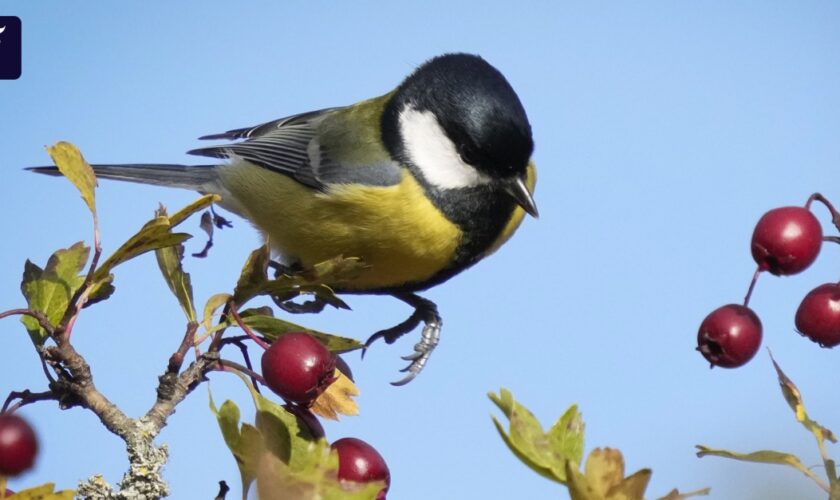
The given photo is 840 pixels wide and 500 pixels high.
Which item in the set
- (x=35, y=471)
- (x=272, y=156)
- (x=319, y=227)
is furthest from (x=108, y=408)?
(x=272, y=156)

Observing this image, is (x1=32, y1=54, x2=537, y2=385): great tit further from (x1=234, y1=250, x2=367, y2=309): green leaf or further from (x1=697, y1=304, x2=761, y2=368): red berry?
(x1=697, y1=304, x2=761, y2=368): red berry

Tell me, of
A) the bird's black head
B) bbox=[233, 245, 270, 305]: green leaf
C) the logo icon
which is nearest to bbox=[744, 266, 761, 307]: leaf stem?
bbox=[233, 245, 270, 305]: green leaf

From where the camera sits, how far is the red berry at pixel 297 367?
1295 millimetres

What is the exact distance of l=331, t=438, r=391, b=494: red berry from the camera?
4.15ft

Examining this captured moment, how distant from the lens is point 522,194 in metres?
2.52

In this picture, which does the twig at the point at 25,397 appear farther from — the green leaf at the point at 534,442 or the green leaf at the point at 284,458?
the green leaf at the point at 534,442

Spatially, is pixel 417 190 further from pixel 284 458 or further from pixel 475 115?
pixel 284 458

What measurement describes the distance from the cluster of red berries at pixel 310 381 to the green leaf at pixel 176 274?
0.20 m

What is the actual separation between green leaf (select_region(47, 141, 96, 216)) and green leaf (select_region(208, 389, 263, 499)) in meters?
0.35

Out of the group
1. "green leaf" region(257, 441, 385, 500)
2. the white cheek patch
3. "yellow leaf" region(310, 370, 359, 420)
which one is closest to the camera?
"green leaf" region(257, 441, 385, 500)

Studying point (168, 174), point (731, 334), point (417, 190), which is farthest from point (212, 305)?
point (168, 174)

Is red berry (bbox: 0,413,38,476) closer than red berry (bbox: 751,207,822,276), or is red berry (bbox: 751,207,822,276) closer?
red berry (bbox: 0,413,38,476)

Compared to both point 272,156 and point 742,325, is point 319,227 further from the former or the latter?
point 742,325

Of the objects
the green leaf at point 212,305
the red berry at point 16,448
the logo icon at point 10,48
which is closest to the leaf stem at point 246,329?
the green leaf at point 212,305
